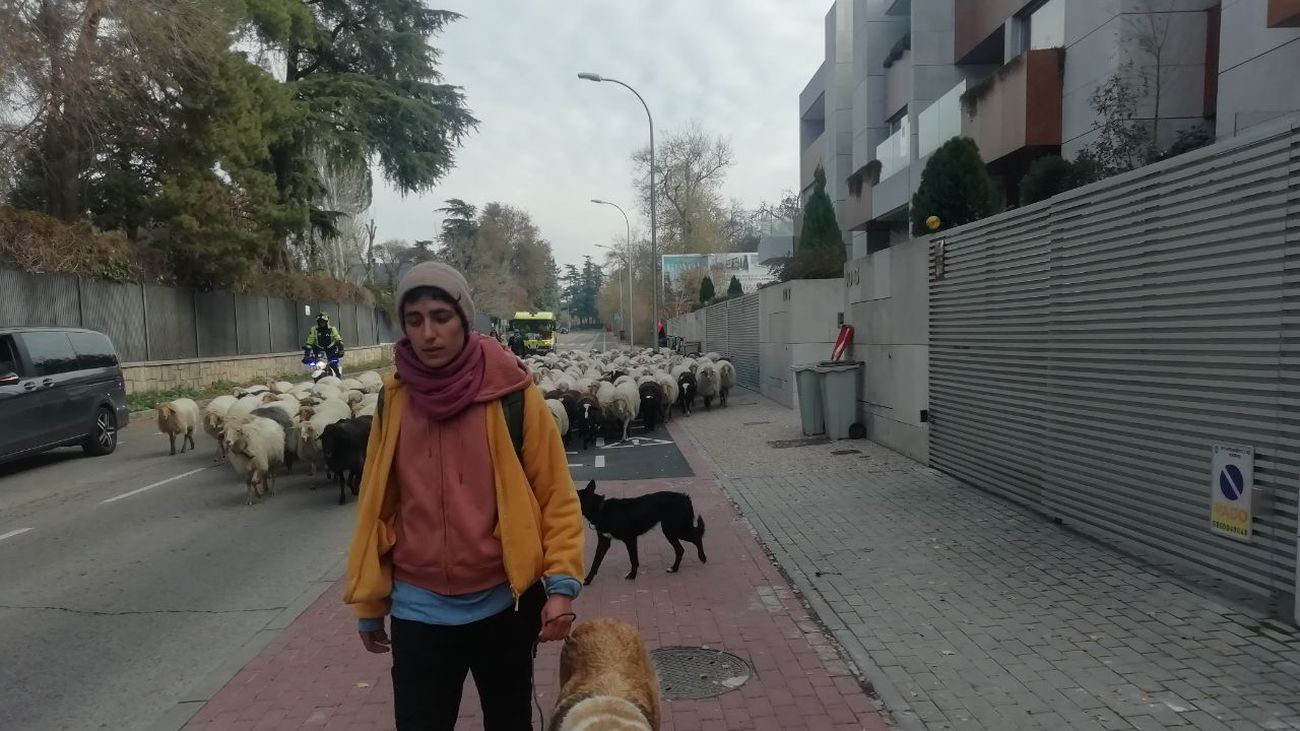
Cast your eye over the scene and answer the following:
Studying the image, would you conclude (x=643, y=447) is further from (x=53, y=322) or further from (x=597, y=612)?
(x=53, y=322)

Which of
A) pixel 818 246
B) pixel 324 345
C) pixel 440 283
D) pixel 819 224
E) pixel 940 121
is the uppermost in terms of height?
pixel 940 121

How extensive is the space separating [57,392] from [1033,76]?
669 inches

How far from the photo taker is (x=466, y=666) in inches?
99.8

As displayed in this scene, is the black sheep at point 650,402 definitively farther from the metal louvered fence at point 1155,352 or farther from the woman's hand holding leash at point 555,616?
the woman's hand holding leash at point 555,616

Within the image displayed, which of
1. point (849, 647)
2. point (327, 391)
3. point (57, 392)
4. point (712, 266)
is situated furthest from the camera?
point (712, 266)

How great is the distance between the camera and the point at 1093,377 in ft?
21.3

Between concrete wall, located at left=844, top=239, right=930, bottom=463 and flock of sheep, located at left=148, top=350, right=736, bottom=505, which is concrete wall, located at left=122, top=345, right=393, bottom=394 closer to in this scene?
flock of sheep, located at left=148, top=350, right=736, bottom=505

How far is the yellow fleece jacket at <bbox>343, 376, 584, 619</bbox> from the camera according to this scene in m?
2.40

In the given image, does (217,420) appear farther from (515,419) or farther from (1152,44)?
(1152,44)

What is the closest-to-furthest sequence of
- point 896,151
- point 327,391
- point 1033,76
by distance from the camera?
point 327,391, point 1033,76, point 896,151

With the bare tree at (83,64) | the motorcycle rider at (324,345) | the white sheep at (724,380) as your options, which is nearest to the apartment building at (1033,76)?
the white sheep at (724,380)

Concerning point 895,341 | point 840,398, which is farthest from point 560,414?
point 895,341

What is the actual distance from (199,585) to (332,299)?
31289mm

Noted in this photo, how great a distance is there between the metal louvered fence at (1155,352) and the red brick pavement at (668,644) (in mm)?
2608
